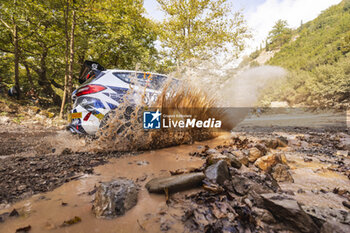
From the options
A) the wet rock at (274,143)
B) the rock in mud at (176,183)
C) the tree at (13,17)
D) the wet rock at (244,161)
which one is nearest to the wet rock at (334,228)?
the rock in mud at (176,183)

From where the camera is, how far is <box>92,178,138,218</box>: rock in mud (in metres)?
Answer: 0.94

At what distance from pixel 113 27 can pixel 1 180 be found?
1065 centimetres

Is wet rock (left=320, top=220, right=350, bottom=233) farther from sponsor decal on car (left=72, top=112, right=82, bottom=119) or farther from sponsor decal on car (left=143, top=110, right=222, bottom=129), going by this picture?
sponsor decal on car (left=72, top=112, right=82, bottom=119)

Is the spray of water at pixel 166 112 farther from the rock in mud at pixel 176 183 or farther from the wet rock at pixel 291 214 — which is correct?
the wet rock at pixel 291 214

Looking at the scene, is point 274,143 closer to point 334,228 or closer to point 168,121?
point 168,121

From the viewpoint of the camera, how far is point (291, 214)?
840 millimetres

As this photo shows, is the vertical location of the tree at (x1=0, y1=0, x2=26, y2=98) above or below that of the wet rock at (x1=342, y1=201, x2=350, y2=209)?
above

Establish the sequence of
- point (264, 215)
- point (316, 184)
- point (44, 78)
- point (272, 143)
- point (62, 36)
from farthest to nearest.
→ point (44, 78), point (62, 36), point (272, 143), point (316, 184), point (264, 215)

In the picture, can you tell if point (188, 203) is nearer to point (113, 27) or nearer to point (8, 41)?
point (113, 27)

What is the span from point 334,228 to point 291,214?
0.58 feet

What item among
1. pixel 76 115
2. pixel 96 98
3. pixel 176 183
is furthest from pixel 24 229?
pixel 76 115

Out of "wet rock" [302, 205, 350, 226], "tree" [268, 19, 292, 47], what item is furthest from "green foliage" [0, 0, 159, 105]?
"tree" [268, 19, 292, 47]

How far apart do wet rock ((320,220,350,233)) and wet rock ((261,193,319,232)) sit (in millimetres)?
32

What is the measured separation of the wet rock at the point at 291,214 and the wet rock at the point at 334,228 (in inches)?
1.3
